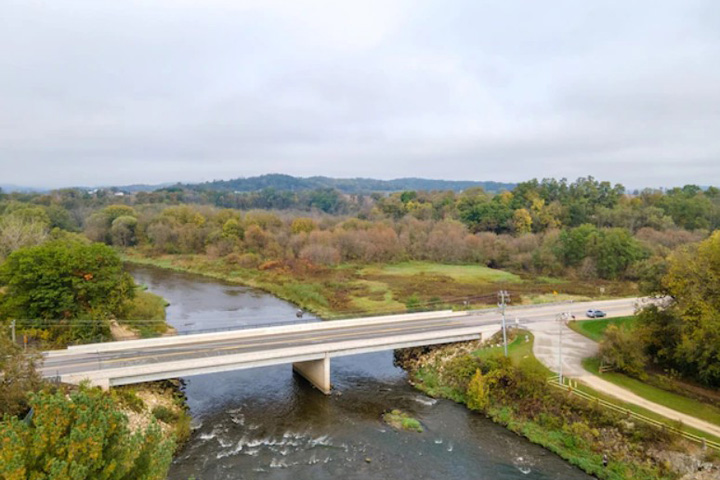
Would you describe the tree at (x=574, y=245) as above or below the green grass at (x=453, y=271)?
above

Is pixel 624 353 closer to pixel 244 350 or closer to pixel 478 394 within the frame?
pixel 478 394

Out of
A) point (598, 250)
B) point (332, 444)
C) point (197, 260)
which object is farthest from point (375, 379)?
point (197, 260)

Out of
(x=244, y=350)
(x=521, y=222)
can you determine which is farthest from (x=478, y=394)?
(x=521, y=222)

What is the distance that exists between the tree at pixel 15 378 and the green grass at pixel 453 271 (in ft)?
194

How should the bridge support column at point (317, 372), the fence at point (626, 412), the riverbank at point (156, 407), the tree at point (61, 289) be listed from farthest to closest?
1. the tree at point (61, 289)
2. the bridge support column at point (317, 372)
3. the riverbank at point (156, 407)
4. the fence at point (626, 412)

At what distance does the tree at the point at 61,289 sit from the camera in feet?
111

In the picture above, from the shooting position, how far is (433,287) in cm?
6556

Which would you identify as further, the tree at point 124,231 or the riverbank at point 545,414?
the tree at point 124,231

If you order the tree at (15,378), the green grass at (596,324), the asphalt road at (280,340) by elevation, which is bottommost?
the green grass at (596,324)

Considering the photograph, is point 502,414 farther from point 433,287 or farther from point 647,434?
point 433,287

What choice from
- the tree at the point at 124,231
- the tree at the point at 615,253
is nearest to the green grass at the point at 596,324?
the tree at the point at 615,253

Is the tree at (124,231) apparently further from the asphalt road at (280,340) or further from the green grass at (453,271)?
the asphalt road at (280,340)

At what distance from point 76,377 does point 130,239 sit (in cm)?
8757

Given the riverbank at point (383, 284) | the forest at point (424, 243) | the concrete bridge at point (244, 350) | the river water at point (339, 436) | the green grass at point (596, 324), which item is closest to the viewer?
the river water at point (339, 436)
